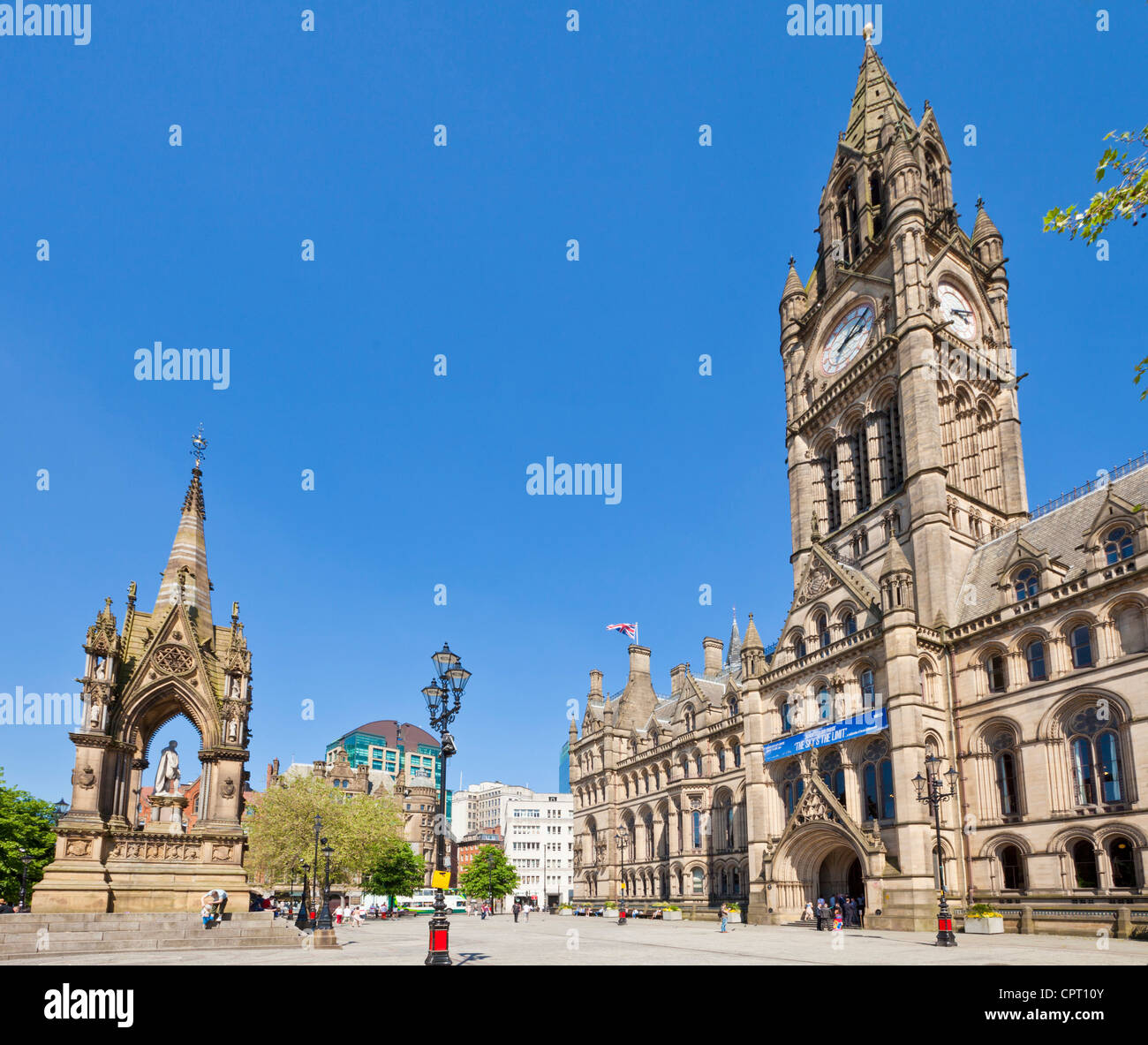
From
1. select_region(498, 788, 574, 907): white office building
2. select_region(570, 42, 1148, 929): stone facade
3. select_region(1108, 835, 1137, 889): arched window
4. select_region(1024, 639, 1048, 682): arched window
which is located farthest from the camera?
select_region(498, 788, 574, 907): white office building

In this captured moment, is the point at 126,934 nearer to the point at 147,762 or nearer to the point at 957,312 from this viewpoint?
the point at 147,762

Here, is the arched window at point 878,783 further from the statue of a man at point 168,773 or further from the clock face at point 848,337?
the statue of a man at point 168,773

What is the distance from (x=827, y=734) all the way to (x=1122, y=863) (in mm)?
14162

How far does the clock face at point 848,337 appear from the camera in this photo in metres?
54.3

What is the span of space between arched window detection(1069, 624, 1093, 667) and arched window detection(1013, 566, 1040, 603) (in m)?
3.22

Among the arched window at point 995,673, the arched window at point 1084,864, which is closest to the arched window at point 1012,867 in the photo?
the arched window at point 1084,864

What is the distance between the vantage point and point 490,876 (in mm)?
94062

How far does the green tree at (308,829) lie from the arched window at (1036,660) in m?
41.3

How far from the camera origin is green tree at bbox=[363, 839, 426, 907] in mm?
70562

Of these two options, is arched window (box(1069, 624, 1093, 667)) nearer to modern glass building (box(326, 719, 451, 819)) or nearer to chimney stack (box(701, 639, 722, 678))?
chimney stack (box(701, 639, 722, 678))

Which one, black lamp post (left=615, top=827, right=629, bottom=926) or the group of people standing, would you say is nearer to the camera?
the group of people standing

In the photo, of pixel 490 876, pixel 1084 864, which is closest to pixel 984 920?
pixel 1084 864

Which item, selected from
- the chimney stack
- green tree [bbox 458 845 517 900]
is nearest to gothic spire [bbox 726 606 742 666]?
the chimney stack
